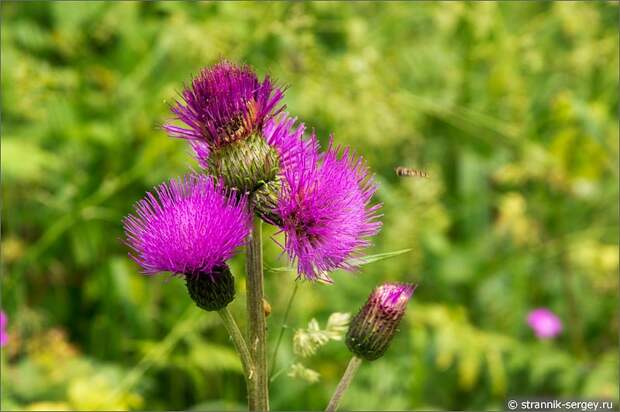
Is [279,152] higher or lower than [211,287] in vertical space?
higher

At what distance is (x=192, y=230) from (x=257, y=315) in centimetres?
20

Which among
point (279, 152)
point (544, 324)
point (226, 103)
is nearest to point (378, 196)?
point (544, 324)

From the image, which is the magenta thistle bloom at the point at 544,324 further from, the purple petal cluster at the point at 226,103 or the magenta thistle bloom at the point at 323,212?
the purple petal cluster at the point at 226,103

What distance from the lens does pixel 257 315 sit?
1.47 metres

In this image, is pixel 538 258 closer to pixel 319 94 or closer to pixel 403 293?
pixel 319 94

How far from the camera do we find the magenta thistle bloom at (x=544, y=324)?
407 cm

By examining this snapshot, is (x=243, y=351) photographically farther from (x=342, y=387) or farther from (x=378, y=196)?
(x=378, y=196)

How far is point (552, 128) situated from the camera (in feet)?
13.9

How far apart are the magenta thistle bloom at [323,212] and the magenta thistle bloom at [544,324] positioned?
2824 millimetres

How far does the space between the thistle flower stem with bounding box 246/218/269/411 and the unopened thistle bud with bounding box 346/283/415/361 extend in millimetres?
208

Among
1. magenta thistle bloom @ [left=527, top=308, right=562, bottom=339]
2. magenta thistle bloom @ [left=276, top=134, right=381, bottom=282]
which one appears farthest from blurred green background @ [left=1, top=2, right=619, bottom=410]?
magenta thistle bloom @ [left=276, top=134, right=381, bottom=282]

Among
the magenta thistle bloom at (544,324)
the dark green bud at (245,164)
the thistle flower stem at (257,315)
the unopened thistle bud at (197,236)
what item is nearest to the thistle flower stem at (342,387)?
the thistle flower stem at (257,315)

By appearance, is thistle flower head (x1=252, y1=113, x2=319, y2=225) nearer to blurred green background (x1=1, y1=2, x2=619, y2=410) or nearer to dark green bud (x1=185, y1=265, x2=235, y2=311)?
dark green bud (x1=185, y1=265, x2=235, y2=311)

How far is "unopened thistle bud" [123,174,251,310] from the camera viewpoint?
1.40 m
